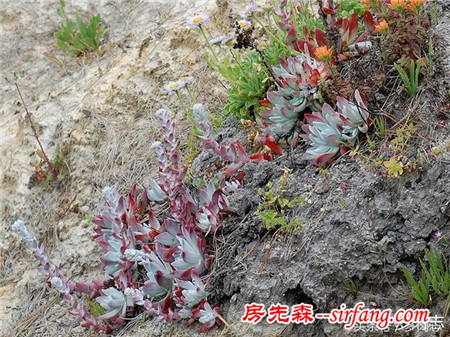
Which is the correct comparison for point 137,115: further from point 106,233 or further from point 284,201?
point 284,201

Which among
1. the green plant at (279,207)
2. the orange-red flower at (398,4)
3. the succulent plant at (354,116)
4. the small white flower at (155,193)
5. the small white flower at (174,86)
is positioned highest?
the orange-red flower at (398,4)

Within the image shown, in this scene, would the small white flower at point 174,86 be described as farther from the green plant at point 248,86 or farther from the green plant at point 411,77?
the green plant at point 411,77

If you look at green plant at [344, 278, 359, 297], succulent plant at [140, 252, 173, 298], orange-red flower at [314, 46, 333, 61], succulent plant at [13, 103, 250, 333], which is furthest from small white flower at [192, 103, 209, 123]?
green plant at [344, 278, 359, 297]

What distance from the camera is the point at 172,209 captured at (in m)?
3.97

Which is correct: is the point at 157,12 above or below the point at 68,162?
above

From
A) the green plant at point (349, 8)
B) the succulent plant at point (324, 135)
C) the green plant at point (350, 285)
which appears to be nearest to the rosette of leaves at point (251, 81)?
the green plant at point (349, 8)

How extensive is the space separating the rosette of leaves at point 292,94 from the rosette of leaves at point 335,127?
18 centimetres

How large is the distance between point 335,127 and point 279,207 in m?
0.57

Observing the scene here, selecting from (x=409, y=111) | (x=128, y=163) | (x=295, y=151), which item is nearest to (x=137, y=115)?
(x=128, y=163)

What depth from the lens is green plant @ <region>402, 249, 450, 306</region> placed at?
289cm

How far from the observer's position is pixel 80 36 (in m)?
6.56

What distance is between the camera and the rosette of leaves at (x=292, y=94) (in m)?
3.84

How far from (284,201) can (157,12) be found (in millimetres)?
3591

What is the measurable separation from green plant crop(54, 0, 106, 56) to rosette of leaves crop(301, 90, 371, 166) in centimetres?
354
